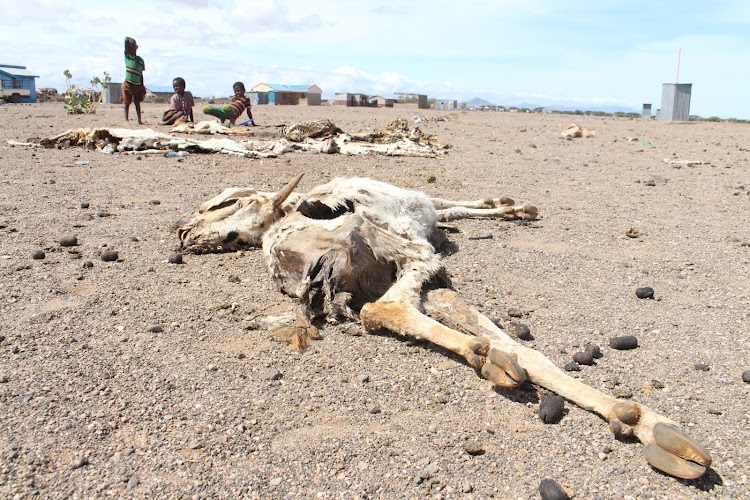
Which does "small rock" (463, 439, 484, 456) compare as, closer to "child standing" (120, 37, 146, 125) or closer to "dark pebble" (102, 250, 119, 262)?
"dark pebble" (102, 250, 119, 262)

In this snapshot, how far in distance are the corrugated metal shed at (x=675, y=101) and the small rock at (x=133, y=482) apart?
2698cm

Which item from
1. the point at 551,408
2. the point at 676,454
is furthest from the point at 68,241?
the point at 676,454

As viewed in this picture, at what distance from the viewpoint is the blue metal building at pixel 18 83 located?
96.2 feet

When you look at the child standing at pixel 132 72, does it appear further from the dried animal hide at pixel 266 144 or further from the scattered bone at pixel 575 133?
the scattered bone at pixel 575 133

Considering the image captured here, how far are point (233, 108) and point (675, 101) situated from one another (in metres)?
19.7

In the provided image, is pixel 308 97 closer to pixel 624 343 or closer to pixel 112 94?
pixel 112 94

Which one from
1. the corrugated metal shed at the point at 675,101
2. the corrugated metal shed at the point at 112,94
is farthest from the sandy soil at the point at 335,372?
the corrugated metal shed at the point at 112,94

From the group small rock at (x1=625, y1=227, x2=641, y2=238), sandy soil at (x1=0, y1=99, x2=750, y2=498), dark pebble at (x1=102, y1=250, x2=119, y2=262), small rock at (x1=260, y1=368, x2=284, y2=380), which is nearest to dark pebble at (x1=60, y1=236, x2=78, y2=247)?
sandy soil at (x1=0, y1=99, x2=750, y2=498)

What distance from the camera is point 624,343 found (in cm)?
339

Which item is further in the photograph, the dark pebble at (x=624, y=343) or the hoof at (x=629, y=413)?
the dark pebble at (x=624, y=343)

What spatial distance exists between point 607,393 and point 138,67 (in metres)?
13.8

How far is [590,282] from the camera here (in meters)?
4.49

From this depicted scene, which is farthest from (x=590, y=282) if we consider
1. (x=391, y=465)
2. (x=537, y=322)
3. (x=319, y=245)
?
(x=391, y=465)

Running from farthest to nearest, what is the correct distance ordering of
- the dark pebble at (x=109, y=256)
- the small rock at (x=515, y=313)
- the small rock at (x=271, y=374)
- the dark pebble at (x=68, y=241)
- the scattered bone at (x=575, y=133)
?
the scattered bone at (x=575, y=133) → the dark pebble at (x=68, y=241) → the dark pebble at (x=109, y=256) → the small rock at (x=515, y=313) → the small rock at (x=271, y=374)
